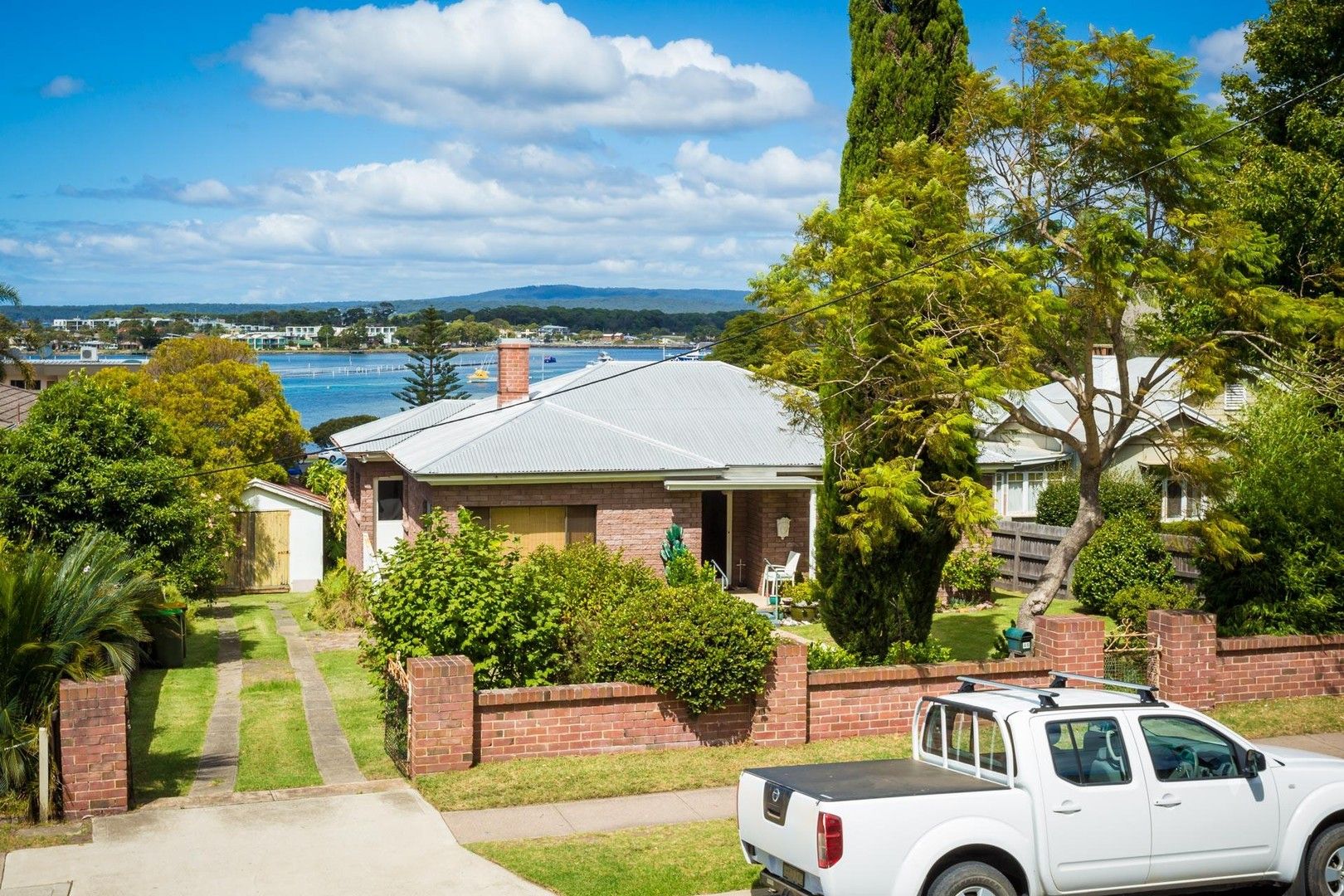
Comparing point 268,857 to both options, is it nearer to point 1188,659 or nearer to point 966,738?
point 966,738

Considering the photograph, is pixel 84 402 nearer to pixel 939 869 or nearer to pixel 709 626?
pixel 709 626

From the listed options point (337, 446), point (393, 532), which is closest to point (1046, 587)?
point (393, 532)

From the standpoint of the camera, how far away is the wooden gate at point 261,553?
97.8ft

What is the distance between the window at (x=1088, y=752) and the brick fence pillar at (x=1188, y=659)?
23.8ft

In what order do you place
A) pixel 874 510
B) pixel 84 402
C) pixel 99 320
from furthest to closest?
1. pixel 99 320
2. pixel 84 402
3. pixel 874 510

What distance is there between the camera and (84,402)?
20.5 metres

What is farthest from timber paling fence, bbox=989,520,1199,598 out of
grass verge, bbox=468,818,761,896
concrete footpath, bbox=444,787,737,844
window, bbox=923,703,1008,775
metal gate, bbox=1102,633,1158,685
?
window, bbox=923,703,1008,775

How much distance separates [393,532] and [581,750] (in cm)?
1467

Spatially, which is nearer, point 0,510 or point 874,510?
point 874,510

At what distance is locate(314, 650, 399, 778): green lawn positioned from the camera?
1377 centimetres

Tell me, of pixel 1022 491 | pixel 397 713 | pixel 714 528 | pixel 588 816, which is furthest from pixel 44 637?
pixel 1022 491

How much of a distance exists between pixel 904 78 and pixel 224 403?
29.6 m

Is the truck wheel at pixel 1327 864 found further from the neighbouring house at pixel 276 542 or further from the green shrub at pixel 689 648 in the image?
the neighbouring house at pixel 276 542

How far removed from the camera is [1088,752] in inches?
350
